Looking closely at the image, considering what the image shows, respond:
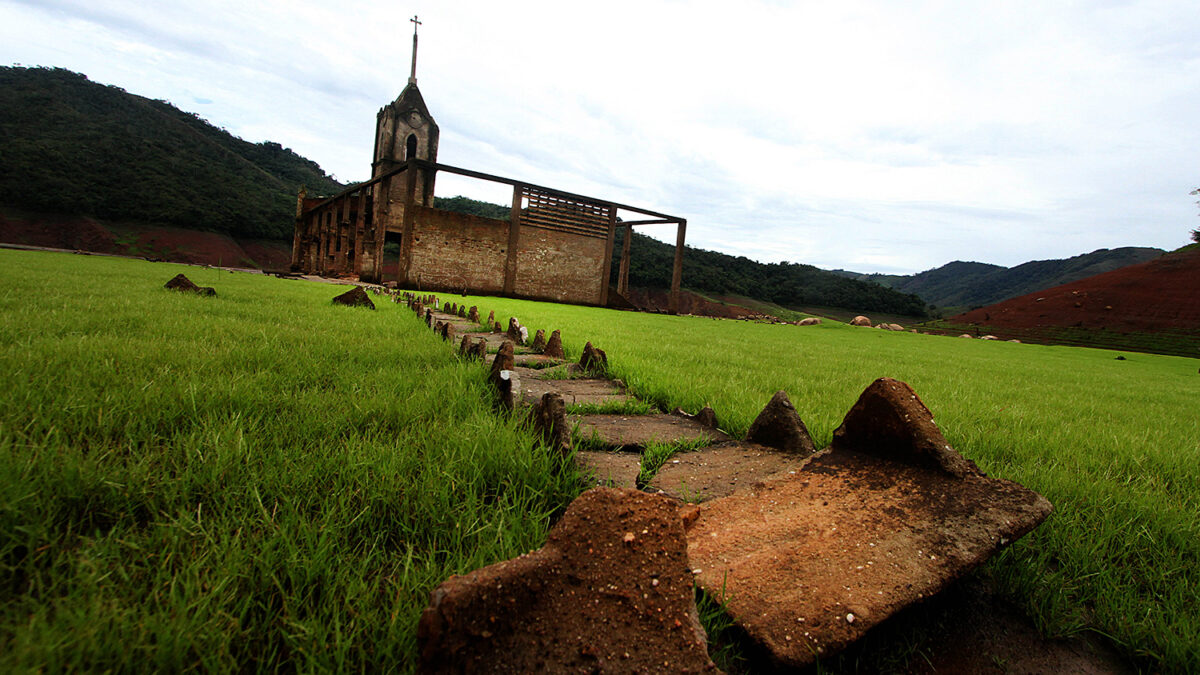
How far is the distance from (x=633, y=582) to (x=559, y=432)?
0.72 meters

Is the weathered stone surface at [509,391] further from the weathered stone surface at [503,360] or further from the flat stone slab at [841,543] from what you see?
the flat stone slab at [841,543]

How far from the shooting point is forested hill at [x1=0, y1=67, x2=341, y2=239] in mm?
37219

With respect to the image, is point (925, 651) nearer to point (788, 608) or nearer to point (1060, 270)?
point (788, 608)

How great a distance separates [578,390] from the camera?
2.76 m

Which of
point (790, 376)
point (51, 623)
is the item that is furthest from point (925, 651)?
point (790, 376)

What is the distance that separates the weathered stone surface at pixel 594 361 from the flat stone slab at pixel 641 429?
99 centimetres

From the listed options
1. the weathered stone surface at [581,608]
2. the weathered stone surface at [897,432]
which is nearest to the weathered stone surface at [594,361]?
the weathered stone surface at [897,432]

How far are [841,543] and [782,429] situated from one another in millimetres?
806

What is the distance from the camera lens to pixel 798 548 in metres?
1.10

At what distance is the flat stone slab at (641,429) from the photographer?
191cm

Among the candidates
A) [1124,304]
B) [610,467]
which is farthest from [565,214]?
[1124,304]

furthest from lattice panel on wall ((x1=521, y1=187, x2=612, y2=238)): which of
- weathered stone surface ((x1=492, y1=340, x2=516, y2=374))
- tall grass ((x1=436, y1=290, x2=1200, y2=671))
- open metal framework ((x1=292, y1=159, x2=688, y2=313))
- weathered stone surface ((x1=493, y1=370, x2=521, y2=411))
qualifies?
weathered stone surface ((x1=493, y1=370, x2=521, y2=411))

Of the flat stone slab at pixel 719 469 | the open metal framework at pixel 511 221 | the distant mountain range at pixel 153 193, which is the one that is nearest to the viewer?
the flat stone slab at pixel 719 469

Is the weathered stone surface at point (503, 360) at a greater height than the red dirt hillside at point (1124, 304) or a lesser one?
lesser
